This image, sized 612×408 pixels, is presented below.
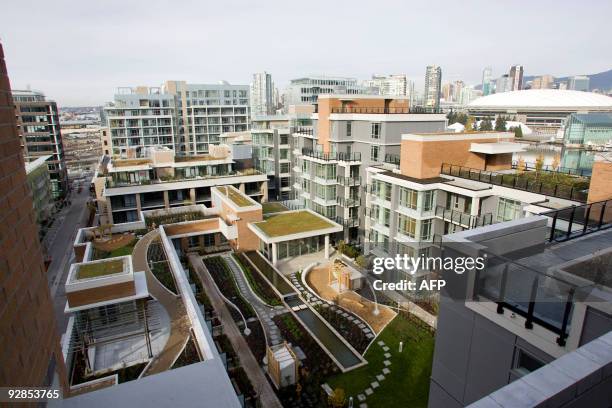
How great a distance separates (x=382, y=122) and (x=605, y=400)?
105 ft

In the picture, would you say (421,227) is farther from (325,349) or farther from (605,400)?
(605,400)

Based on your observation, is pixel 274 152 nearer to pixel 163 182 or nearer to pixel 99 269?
pixel 163 182

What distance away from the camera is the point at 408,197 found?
28.1 metres

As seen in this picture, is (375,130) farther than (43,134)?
No

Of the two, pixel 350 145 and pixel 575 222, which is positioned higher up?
pixel 575 222

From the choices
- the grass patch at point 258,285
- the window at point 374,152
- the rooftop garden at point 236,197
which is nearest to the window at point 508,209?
the window at point 374,152

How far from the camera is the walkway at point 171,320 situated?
15.9 meters

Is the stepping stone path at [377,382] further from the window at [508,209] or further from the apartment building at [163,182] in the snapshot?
the apartment building at [163,182]

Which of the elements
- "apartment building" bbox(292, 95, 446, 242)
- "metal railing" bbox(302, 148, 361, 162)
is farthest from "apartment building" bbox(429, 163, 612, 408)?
"metal railing" bbox(302, 148, 361, 162)

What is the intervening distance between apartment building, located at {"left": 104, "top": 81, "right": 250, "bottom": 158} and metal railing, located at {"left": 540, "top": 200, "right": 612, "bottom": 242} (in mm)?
73765

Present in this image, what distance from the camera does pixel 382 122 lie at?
34344 millimetres

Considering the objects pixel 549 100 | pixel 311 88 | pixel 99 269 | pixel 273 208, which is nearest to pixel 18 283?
pixel 99 269

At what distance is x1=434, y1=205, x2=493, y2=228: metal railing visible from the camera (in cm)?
2456

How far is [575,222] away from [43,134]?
260ft
